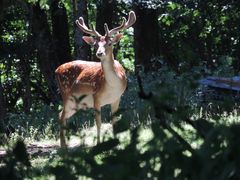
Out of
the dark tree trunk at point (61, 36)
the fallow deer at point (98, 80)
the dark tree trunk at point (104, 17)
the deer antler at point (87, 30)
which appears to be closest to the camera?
the fallow deer at point (98, 80)

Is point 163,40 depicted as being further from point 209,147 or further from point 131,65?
point 209,147

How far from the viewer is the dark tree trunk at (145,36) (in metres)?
18.5

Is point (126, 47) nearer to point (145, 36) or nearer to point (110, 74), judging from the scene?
point (145, 36)

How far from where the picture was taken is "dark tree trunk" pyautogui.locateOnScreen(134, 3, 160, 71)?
60.7ft

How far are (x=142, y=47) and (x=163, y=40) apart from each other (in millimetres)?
3483

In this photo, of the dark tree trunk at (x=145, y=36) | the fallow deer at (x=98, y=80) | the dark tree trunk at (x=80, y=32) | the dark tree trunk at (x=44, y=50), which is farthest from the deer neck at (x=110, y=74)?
the dark tree trunk at (x=145, y=36)

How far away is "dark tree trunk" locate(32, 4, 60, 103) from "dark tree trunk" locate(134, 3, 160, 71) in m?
2.27

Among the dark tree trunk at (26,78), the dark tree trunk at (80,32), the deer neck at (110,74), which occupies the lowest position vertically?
the dark tree trunk at (26,78)

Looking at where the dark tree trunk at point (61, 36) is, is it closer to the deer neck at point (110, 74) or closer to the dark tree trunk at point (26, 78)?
the dark tree trunk at point (26, 78)

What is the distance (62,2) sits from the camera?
64.3ft

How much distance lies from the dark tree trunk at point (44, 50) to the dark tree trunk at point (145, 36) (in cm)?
227

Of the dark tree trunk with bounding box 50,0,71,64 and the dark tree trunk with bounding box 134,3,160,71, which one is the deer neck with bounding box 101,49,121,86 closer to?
the dark tree trunk with bounding box 134,3,160,71

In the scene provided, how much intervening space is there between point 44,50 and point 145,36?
9.12 feet

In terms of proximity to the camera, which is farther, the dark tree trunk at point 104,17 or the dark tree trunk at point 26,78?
the dark tree trunk at point 104,17
